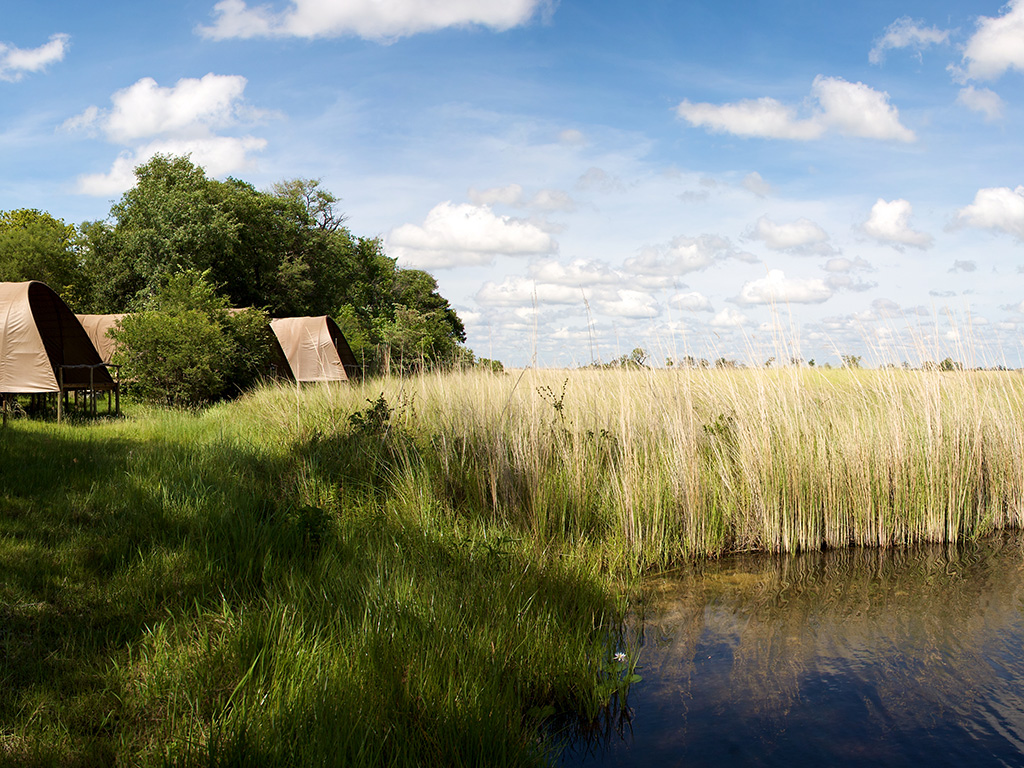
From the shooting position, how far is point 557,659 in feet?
9.72

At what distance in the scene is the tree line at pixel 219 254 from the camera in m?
22.7

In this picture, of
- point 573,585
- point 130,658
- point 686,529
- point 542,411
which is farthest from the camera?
point 542,411

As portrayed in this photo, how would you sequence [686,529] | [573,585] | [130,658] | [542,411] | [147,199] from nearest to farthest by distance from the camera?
1. [130,658]
2. [573,585]
3. [686,529]
4. [542,411]
5. [147,199]

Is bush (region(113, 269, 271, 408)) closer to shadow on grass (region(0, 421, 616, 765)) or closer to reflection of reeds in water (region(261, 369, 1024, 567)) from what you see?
shadow on grass (region(0, 421, 616, 765))

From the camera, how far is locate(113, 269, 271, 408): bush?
41.1ft

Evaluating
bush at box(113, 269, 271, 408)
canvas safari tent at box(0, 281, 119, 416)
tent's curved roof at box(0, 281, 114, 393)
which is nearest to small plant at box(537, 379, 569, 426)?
canvas safari tent at box(0, 281, 119, 416)

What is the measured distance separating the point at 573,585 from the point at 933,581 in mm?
2707

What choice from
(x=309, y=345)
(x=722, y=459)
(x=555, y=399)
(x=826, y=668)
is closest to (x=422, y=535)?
(x=555, y=399)

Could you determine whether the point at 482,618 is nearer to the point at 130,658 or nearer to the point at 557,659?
the point at 557,659

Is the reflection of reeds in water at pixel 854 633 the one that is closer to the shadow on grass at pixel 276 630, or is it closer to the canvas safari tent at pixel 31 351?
the shadow on grass at pixel 276 630

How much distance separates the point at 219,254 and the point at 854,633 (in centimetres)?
2406

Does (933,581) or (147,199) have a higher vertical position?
(147,199)

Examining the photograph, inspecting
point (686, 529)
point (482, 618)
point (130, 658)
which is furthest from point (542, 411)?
point (130, 658)

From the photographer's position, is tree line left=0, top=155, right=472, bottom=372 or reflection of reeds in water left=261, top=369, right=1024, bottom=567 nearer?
reflection of reeds in water left=261, top=369, right=1024, bottom=567
